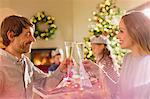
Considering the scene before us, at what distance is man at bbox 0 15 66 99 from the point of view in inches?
24.0

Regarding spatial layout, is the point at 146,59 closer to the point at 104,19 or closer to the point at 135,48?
the point at 135,48

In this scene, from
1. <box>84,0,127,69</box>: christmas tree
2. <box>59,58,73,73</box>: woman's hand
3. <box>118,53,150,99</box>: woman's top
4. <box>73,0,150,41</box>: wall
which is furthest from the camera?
<box>73,0,150,41</box>: wall

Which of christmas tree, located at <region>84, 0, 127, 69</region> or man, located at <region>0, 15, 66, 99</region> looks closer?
man, located at <region>0, 15, 66, 99</region>

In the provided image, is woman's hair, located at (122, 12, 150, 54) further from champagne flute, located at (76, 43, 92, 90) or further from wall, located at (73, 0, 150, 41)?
wall, located at (73, 0, 150, 41)

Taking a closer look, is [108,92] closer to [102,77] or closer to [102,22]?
[102,77]

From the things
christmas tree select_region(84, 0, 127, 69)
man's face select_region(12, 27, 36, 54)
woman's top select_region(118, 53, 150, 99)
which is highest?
christmas tree select_region(84, 0, 127, 69)

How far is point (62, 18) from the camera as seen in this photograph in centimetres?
150

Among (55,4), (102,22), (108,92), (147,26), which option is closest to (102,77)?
(108,92)

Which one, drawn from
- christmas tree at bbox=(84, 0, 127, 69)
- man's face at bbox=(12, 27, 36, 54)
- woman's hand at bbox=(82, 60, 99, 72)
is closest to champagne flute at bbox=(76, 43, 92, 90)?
woman's hand at bbox=(82, 60, 99, 72)

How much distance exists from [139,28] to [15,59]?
0.99ft

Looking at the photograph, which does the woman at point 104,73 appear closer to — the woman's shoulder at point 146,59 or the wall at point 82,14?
the woman's shoulder at point 146,59

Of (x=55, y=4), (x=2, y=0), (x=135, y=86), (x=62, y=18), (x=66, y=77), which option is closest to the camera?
(x=135, y=86)

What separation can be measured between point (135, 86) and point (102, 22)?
0.94 metres

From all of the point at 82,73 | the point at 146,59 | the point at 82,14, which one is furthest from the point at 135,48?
the point at 82,14
